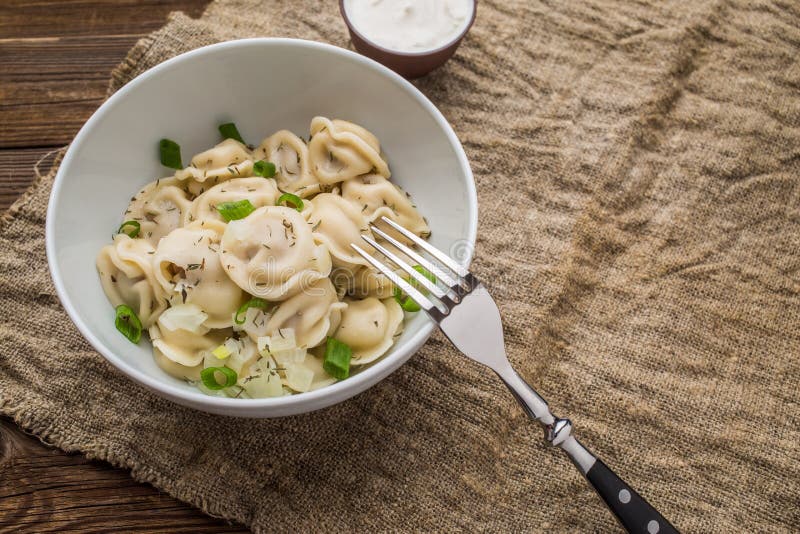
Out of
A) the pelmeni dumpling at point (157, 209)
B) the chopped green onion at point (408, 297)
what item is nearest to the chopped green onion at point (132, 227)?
the pelmeni dumpling at point (157, 209)

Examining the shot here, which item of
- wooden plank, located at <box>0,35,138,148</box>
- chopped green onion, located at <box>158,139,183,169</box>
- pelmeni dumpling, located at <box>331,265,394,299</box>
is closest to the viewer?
pelmeni dumpling, located at <box>331,265,394,299</box>

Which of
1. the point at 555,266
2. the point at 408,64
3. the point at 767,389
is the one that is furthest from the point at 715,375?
the point at 408,64

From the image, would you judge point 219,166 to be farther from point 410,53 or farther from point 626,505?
point 626,505

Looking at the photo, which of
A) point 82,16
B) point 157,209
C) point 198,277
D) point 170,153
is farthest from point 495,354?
point 82,16

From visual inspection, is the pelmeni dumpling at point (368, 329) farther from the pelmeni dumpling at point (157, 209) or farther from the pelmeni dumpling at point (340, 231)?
the pelmeni dumpling at point (157, 209)

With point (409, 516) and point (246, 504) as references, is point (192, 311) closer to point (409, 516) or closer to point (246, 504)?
point (246, 504)

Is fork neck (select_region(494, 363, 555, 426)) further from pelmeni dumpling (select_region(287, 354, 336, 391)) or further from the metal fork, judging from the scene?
pelmeni dumpling (select_region(287, 354, 336, 391))

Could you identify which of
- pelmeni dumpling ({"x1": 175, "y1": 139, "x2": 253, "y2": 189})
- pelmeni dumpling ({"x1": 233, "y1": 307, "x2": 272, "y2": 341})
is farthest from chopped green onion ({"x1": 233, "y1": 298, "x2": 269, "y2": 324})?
pelmeni dumpling ({"x1": 175, "y1": 139, "x2": 253, "y2": 189})
